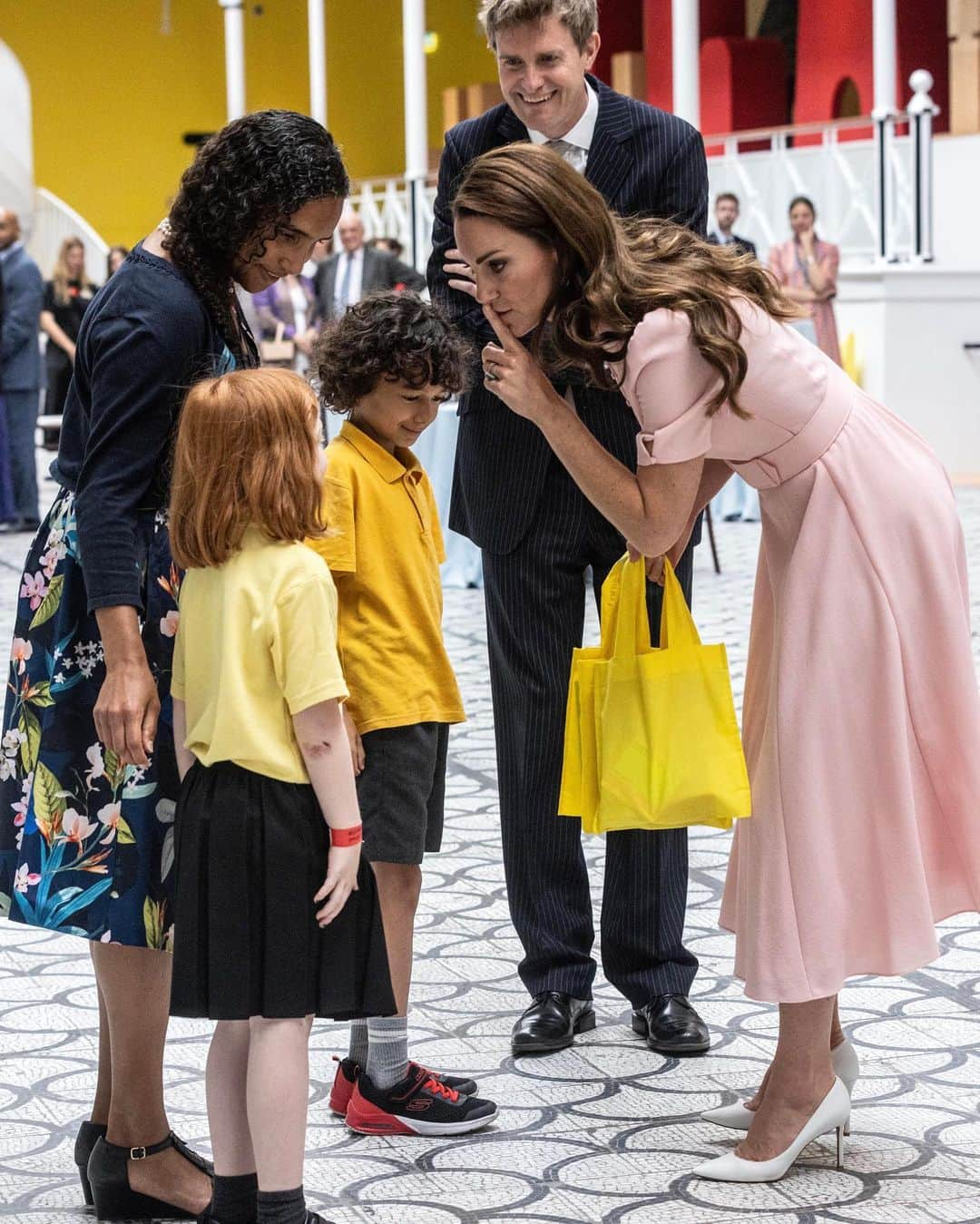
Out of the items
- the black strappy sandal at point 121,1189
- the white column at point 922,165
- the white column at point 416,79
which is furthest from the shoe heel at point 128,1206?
the white column at point 416,79

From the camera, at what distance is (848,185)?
13703 mm

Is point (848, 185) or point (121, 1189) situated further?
point (848, 185)

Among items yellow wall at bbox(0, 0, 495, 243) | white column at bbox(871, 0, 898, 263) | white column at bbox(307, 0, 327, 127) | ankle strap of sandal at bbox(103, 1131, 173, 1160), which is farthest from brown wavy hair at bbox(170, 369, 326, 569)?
yellow wall at bbox(0, 0, 495, 243)

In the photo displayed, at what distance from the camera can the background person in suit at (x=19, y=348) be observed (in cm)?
1011

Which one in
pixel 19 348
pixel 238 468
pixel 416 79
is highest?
pixel 416 79

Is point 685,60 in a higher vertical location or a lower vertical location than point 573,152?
higher

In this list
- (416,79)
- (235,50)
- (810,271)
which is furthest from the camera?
(235,50)

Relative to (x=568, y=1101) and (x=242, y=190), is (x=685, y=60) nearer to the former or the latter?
(x=568, y=1101)

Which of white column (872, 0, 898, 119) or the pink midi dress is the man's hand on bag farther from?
white column (872, 0, 898, 119)

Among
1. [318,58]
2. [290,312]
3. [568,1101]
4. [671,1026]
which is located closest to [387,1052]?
[568,1101]

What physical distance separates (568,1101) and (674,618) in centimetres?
74

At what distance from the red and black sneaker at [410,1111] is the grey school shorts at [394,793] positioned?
322 mm

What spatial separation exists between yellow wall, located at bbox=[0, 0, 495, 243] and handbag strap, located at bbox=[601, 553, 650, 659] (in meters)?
22.8

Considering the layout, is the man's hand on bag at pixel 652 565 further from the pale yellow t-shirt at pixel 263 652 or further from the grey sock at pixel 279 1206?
the grey sock at pixel 279 1206
